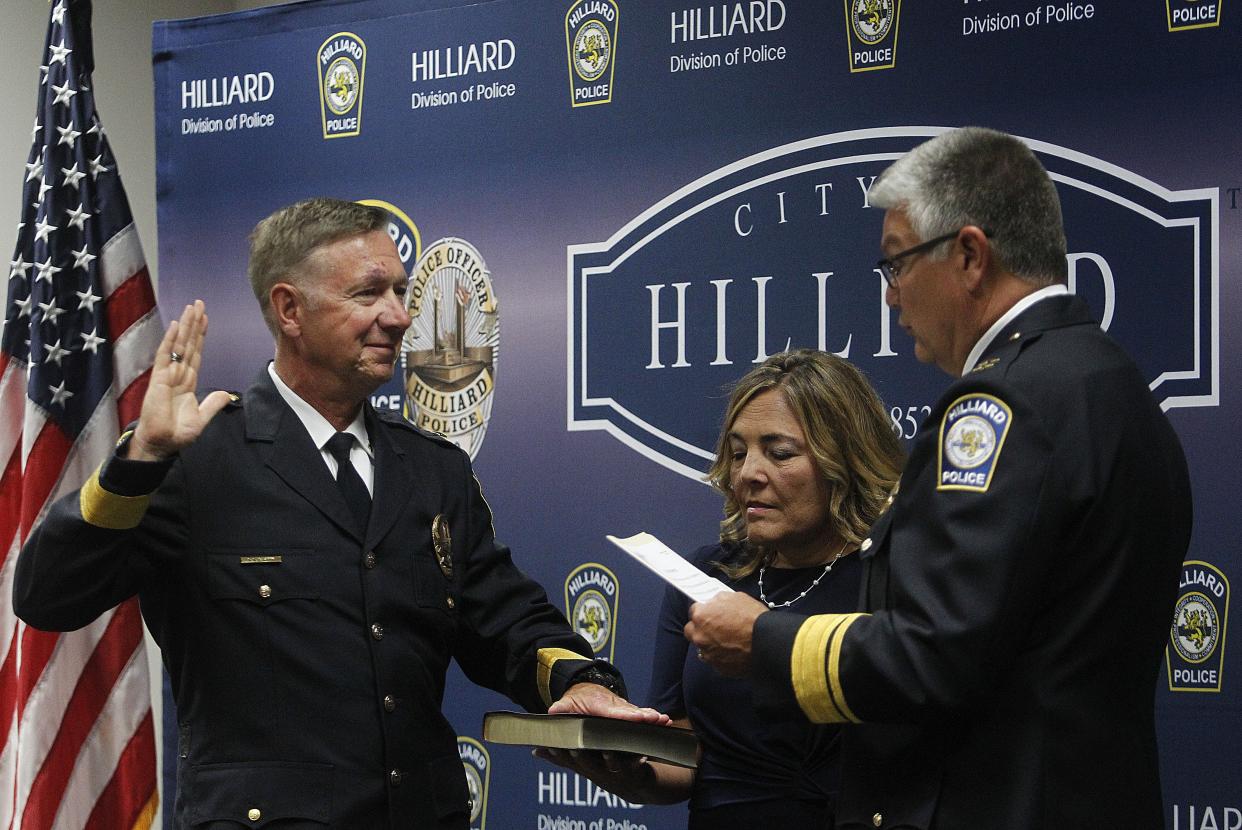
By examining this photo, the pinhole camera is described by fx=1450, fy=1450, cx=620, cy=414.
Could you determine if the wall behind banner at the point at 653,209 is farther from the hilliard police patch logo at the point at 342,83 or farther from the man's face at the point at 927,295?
the man's face at the point at 927,295

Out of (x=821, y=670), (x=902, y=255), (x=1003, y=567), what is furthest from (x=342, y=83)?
(x=1003, y=567)

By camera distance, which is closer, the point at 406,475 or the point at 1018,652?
the point at 1018,652

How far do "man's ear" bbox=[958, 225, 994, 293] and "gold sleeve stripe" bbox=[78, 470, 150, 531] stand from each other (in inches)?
47.4

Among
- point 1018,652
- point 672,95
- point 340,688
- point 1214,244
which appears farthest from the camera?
point 672,95

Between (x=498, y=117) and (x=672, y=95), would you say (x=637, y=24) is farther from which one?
(x=498, y=117)

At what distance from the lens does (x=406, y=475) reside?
252cm

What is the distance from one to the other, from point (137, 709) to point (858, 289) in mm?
2095

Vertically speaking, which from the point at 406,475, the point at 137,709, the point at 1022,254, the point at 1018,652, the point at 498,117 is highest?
the point at 498,117

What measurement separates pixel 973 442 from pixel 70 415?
2.66 meters

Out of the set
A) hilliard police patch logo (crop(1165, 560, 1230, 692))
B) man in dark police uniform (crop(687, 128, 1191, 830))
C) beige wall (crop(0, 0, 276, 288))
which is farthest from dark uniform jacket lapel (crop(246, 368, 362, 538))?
beige wall (crop(0, 0, 276, 288))

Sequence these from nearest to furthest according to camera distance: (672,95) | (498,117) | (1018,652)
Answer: (1018,652) < (672,95) < (498,117)

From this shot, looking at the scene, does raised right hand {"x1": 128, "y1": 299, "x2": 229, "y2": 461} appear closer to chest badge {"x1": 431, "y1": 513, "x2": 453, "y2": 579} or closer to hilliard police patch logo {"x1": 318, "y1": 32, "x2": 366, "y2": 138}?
chest badge {"x1": 431, "y1": 513, "x2": 453, "y2": 579}

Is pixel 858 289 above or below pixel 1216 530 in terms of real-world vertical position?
above

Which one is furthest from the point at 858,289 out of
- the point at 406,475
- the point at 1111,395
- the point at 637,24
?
the point at 1111,395
